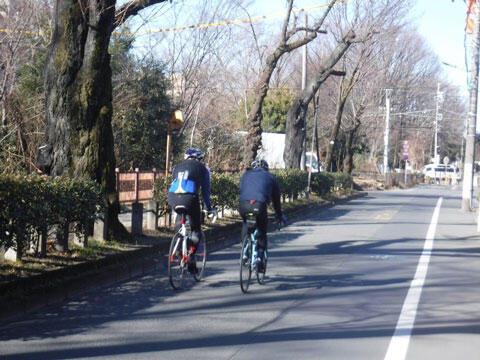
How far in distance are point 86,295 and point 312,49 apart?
39.5 meters

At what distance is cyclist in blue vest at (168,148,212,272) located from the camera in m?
9.20

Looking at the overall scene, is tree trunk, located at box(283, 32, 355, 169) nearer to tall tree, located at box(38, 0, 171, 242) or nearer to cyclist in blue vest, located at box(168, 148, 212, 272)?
tall tree, located at box(38, 0, 171, 242)

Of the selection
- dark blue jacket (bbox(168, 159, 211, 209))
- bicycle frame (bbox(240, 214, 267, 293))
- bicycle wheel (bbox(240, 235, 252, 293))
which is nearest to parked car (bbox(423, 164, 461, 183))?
bicycle frame (bbox(240, 214, 267, 293))

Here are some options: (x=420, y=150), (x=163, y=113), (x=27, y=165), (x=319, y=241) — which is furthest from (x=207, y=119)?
(x=420, y=150)

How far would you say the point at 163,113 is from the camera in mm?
27516

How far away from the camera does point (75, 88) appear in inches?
436

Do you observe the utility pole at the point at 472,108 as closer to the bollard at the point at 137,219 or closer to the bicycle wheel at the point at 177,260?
the bollard at the point at 137,219

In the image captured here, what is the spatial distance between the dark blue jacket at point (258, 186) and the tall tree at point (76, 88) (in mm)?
2913

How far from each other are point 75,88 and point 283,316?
5587 mm

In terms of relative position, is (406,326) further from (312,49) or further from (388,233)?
(312,49)

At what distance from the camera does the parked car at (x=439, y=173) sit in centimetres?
7973

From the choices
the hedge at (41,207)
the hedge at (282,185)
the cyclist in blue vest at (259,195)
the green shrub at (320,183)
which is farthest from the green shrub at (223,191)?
the green shrub at (320,183)

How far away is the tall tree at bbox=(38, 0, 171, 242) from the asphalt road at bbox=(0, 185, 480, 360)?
94.8 inches

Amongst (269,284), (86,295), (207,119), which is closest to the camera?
(86,295)
